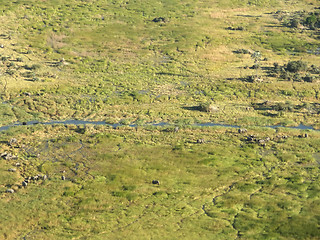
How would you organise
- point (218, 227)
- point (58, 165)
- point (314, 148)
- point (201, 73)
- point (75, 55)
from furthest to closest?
point (75, 55), point (201, 73), point (314, 148), point (58, 165), point (218, 227)

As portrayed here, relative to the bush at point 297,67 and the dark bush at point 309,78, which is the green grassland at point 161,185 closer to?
the dark bush at point 309,78

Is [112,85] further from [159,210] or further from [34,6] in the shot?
[34,6]

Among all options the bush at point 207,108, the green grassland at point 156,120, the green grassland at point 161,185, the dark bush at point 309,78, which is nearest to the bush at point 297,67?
the green grassland at point 156,120

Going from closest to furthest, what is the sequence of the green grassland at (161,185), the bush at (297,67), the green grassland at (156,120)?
the green grassland at (161,185) → the green grassland at (156,120) → the bush at (297,67)

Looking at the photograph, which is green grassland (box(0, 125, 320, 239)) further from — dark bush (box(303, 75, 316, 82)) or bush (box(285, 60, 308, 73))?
bush (box(285, 60, 308, 73))

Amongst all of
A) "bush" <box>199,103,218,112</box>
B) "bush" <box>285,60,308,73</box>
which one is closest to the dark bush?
"bush" <box>285,60,308,73</box>

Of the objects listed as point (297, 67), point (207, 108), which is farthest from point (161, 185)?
point (297, 67)

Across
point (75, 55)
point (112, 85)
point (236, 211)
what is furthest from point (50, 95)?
point (236, 211)

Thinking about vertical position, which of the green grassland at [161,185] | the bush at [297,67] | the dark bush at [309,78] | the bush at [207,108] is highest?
the bush at [297,67]
